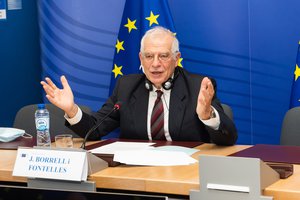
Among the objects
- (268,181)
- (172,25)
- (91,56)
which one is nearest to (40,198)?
(268,181)

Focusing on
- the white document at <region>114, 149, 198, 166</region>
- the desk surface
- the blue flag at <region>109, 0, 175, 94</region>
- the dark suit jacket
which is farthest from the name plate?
the blue flag at <region>109, 0, 175, 94</region>

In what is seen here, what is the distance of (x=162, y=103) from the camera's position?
3518 millimetres

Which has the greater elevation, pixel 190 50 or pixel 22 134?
pixel 190 50

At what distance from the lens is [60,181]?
2432mm

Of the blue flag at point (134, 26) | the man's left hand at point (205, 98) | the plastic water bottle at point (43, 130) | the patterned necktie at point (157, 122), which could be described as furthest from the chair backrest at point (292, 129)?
the blue flag at point (134, 26)

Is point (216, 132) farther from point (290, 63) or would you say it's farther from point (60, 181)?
point (290, 63)

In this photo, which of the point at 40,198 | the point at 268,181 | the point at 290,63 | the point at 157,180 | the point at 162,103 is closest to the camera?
the point at 40,198

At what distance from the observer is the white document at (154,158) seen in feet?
8.70

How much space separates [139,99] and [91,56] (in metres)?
1.64

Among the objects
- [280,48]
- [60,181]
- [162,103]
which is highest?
[280,48]

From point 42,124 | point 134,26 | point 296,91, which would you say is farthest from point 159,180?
point 134,26

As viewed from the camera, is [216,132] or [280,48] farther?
[280,48]

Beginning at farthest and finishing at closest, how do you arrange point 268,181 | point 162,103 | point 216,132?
1. point 162,103
2. point 216,132
3. point 268,181

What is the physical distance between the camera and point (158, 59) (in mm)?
3559
